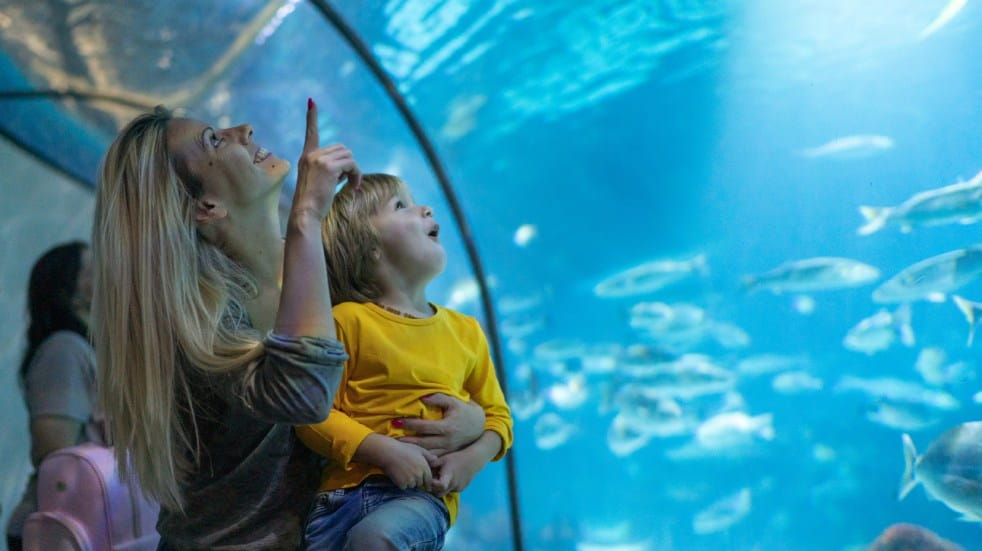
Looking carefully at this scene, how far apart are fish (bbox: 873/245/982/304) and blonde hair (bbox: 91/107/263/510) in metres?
3.24

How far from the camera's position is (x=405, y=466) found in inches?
50.7

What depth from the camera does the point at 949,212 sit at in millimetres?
3506

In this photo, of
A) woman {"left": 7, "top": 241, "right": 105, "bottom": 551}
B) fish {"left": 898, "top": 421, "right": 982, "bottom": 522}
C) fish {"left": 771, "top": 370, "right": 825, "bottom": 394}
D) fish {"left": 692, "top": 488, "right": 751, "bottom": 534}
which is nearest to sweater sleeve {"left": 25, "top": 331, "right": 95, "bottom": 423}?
woman {"left": 7, "top": 241, "right": 105, "bottom": 551}

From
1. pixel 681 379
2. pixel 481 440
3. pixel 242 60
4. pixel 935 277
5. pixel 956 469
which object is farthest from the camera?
pixel 681 379

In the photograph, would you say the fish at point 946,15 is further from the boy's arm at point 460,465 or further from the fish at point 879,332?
the boy's arm at point 460,465

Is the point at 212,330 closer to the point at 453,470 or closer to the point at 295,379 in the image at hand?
the point at 295,379

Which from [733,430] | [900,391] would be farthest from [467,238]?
[733,430]

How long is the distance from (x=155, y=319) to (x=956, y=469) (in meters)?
3.12

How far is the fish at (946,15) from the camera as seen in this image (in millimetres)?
A: 3623

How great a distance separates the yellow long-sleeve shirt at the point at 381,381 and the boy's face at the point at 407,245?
0.11 metres

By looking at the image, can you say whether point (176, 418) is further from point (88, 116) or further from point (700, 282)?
point (700, 282)

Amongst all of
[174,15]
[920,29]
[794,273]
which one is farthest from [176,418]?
[794,273]

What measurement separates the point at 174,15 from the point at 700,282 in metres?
7.22

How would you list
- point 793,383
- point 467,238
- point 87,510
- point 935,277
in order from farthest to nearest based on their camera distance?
point 793,383 → point 935,277 → point 467,238 → point 87,510
